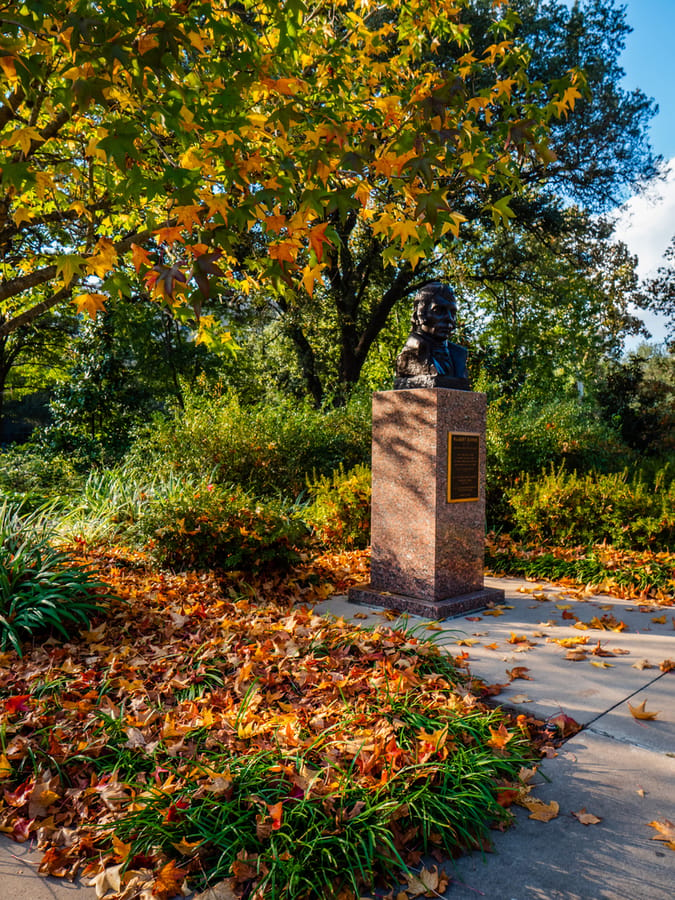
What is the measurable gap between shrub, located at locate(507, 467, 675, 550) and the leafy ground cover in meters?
0.19

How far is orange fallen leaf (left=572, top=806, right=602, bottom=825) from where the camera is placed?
245 centimetres

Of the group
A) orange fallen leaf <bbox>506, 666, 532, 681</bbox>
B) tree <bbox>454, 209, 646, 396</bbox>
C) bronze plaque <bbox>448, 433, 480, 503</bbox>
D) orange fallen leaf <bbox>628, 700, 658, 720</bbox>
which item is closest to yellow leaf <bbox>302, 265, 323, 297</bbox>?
bronze plaque <bbox>448, 433, 480, 503</bbox>

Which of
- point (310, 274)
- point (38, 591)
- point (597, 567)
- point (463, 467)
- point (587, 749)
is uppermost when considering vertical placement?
point (310, 274)

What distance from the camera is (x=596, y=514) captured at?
7363 millimetres

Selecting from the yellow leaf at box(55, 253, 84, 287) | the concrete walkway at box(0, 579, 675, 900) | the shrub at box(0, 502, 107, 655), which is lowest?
the concrete walkway at box(0, 579, 675, 900)

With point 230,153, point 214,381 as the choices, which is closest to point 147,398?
point 214,381

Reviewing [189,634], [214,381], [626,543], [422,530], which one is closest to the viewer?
[189,634]

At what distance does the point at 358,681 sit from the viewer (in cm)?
341

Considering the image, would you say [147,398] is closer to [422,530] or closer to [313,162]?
[422,530]

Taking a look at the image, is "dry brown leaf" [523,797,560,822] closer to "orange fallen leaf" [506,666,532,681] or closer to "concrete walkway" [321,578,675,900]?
"concrete walkway" [321,578,675,900]

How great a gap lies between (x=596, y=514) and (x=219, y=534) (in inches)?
174

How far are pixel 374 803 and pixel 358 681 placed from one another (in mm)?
1016

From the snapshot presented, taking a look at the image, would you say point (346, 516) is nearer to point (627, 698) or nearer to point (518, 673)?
point (518, 673)

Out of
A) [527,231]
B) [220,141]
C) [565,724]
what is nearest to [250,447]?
[220,141]
